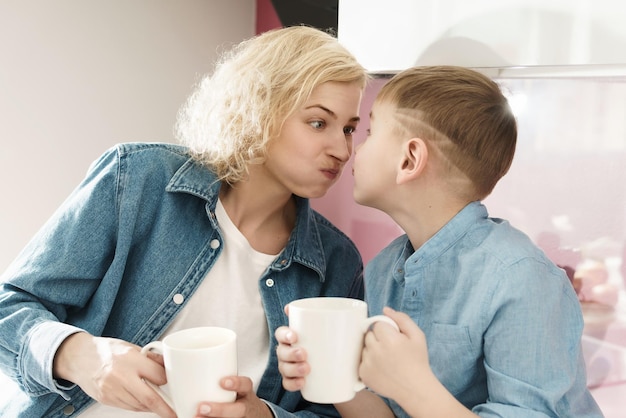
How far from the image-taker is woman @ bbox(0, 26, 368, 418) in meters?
0.95

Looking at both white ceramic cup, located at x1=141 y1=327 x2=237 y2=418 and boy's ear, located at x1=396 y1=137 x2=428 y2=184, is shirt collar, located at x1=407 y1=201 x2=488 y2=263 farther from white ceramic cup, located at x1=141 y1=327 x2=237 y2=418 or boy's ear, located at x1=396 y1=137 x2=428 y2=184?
white ceramic cup, located at x1=141 y1=327 x2=237 y2=418

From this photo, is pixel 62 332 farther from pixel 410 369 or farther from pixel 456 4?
pixel 456 4

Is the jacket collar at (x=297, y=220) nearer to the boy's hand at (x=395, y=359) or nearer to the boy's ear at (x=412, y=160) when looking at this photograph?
the boy's ear at (x=412, y=160)

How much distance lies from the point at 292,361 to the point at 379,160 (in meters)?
0.34

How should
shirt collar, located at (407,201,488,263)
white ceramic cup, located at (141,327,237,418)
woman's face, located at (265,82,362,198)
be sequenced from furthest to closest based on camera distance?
1. woman's face, located at (265,82,362,198)
2. shirt collar, located at (407,201,488,263)
3. white ceramic cup, located at (141,327,237,418)

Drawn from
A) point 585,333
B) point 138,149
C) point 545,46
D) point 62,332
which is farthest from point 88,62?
point 585,333

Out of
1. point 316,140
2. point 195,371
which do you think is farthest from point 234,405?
point 316,140

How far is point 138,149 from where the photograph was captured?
3.39 ft

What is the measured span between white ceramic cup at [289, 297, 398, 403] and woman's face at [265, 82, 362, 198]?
0.33 metres

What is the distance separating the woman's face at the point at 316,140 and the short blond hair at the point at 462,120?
0.14 metres

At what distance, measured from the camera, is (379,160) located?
0.91 m

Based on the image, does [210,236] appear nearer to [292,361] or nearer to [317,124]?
[317,124]

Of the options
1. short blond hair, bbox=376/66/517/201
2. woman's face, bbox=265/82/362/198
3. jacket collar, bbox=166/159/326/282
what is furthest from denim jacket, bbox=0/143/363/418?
short blond hair, bbox=376/66/517/201

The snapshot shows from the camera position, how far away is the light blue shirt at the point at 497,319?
0.73 metres
